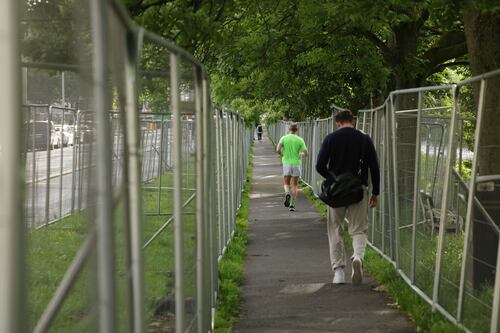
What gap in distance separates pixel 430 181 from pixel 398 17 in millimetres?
1544

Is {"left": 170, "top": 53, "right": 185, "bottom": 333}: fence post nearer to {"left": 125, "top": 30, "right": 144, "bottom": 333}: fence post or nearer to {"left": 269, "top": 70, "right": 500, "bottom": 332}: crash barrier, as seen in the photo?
{"left": 125, "top": 30, "right": 144, "bottom": 333}: fence post

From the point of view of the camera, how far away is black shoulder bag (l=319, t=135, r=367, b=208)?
1052cm

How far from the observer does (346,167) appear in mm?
10648

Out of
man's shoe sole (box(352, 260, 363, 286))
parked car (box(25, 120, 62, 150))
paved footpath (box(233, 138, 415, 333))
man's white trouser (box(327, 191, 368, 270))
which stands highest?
parked car (box(25, 120, 62, 150))

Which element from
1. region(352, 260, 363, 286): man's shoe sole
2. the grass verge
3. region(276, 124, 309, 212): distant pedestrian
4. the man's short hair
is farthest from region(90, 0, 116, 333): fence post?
region(276, 124, 309, 212): distant pedestrian

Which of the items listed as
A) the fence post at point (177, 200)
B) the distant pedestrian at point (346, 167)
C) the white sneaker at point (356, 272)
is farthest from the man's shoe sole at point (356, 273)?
the fence post at point (177, 200)

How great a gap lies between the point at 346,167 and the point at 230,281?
1.57 meters

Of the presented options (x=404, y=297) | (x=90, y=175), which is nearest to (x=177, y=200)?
(x=90, y=175)

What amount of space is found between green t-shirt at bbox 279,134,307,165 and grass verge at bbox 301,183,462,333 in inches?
346

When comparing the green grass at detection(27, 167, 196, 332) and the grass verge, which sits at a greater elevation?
the green grass at detection(27, 167, 196, 332)

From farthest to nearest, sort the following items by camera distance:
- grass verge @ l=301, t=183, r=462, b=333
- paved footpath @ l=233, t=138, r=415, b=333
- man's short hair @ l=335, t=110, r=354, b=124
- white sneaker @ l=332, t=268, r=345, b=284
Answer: man's short hair @ l=335, t=110, r=354, b=124, white sneaker @ l=332, t=268, r=345, b=284, paved footpath @ l=233, t=138, r=415, b=333, grass verge @ l=301, t=183, r=462, b=333

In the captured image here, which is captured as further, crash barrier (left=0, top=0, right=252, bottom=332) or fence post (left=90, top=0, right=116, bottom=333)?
fence post (left=90, top=0, right=116, bottom=333)

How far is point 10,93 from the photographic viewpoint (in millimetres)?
1917

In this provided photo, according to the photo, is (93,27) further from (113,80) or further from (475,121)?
(475,121)
